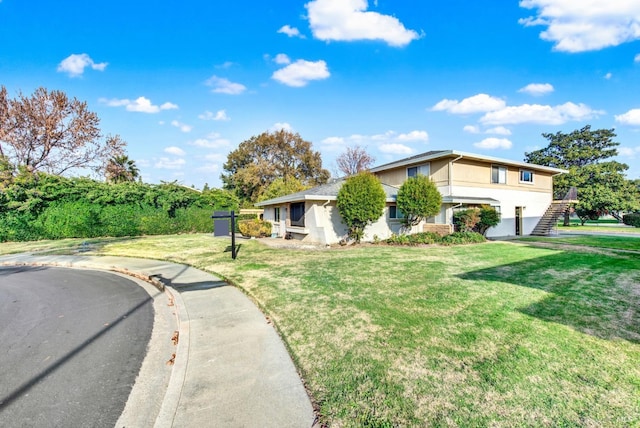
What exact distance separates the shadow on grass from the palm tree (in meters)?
30.4

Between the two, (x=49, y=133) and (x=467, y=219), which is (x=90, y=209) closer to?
(x=49, y=133)

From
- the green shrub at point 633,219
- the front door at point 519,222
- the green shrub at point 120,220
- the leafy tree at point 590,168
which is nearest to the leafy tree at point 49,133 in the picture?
the green shrub at point 120,220

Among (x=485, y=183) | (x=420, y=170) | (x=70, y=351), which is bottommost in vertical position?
(x=70, y=351)

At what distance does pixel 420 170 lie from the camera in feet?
58.0

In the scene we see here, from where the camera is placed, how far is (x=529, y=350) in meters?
3.38

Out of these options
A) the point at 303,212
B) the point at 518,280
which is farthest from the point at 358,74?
the point at 518,280

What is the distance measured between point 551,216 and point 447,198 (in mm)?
10039

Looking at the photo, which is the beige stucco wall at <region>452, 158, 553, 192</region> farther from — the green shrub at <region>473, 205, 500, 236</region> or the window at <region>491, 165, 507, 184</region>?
the green shrub at <region>473, 205, 500, 236</region>

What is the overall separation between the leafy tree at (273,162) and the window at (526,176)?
2514 centimetres

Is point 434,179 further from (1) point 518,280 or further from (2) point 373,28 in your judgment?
(1) point 518,280

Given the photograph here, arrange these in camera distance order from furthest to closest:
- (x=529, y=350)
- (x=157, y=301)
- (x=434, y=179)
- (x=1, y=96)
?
(x=1, y=96)
(x=434, y=179)
(x=157, y=301)
(x=529, y=350)

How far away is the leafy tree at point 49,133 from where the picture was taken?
67.2 feet

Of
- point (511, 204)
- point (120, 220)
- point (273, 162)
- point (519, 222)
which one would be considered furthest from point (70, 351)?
point (273, 162)

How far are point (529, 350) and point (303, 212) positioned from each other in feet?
41.6
